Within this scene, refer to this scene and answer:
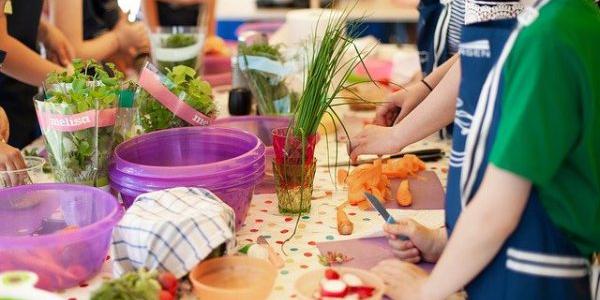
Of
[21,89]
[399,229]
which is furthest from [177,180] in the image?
[21,89]

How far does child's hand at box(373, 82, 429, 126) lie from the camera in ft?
5.20

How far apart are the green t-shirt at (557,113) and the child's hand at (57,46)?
159cm

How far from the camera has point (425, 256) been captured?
1229 millimetres

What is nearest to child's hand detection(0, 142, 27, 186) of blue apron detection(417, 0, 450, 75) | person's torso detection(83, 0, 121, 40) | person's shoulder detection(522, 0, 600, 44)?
person's shoulder detection(522, 0, 600, 44)

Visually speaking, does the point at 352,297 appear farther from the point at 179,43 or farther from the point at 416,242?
the point at 179,43

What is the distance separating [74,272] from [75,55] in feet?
4.32

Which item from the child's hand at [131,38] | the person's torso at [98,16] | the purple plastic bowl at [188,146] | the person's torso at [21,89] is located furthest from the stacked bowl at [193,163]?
the person's torso at [98,16]

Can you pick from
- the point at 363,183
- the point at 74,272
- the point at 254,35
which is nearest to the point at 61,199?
the point at 74,272

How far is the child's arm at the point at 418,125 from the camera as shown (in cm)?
133

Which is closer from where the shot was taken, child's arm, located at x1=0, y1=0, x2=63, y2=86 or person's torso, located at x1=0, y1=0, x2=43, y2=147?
child's arm, located at x1=0, y1=0, x2=63, y2=86

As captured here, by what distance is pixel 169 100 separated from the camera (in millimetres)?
1468

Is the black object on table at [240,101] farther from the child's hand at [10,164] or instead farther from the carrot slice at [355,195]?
the child's hand at [10,164]

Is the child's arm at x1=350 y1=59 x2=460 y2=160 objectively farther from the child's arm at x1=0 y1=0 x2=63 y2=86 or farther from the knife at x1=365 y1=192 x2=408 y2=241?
the child's arm at x1=0 y1=0 x2=63 y2=86

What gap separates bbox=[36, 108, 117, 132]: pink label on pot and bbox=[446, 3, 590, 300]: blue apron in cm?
66
